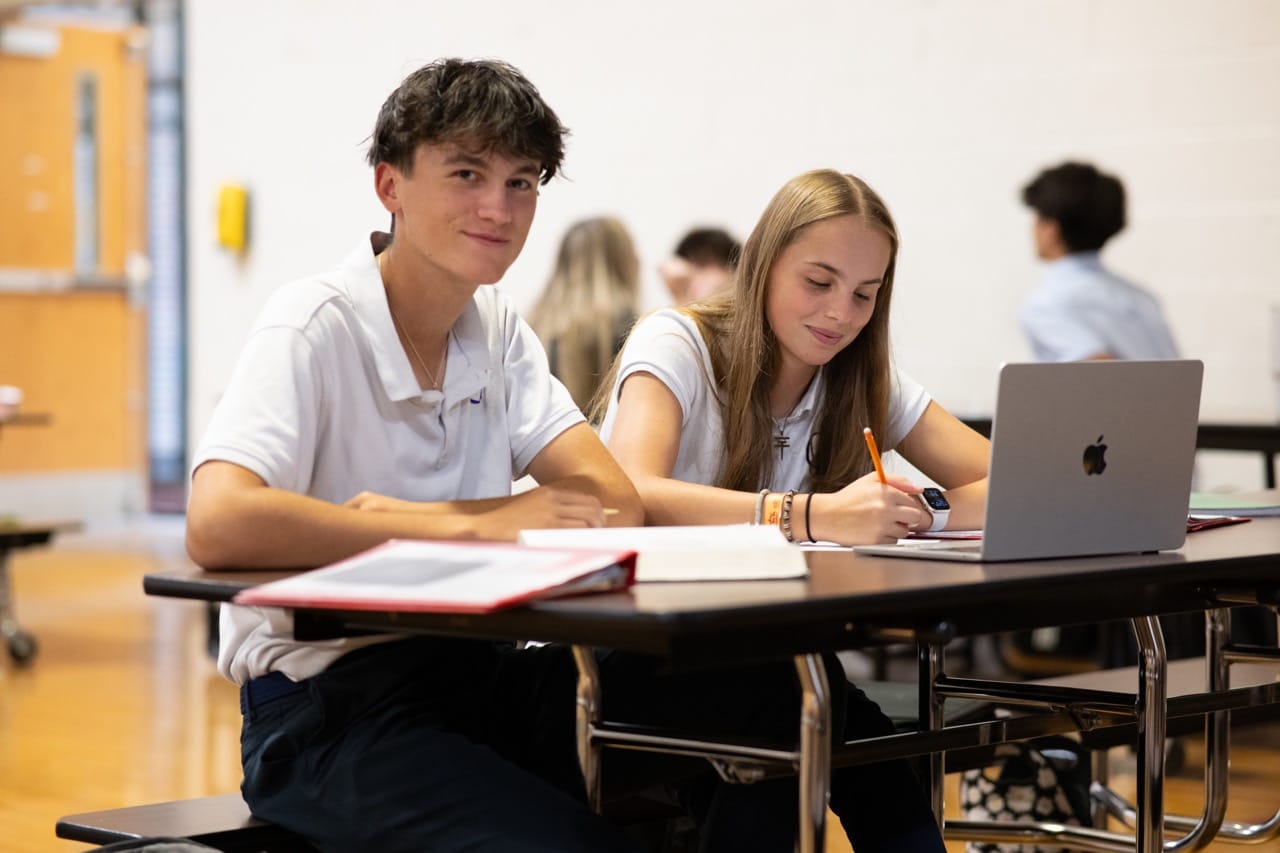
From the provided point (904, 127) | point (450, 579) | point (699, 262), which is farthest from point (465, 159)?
point (904, 127)

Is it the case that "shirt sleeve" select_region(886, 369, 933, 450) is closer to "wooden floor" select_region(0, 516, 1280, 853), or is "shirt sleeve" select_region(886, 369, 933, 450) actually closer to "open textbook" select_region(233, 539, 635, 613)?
"wooden floor" select_region(0, 516, 1280, 853)

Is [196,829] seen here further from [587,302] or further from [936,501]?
[587,302]

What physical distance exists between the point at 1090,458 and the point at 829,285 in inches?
25.6

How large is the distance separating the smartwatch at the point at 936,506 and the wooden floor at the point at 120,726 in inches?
49.1

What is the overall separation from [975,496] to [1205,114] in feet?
9.63

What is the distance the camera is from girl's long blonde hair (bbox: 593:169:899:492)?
2225 mm

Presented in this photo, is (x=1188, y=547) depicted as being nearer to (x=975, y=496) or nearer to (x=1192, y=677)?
(x=975, y=496)

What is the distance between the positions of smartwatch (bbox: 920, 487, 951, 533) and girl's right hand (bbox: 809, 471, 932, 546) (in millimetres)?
93

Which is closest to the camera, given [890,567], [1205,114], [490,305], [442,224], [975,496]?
[890,567]

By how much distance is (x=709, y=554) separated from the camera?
136 centimetres

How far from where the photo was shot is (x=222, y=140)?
276 inches

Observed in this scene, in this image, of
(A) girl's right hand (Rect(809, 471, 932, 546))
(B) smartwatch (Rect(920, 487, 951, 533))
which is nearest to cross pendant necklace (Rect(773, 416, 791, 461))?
(B) smartwatch (Rect(920, 487, 951, 533))

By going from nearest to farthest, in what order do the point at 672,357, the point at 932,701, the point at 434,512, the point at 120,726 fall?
1. the point at 434,512
2. the point at 932,701
3. the point at 672,357
4. the point at 120,726

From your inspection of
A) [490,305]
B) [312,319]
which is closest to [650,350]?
[490,305]
